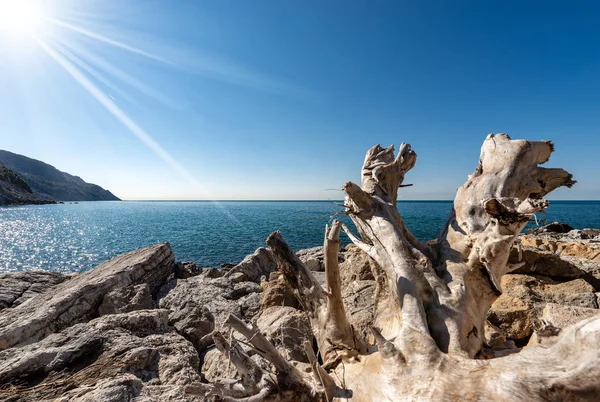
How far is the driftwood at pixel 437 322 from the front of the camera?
7.86 feet

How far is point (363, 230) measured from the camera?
534cm

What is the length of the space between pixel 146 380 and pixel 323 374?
2.84m

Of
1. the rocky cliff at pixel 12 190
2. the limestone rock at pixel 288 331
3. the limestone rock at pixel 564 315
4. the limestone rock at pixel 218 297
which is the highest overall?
the rocky cliff at pixel 12 190

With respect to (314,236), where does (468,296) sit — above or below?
above

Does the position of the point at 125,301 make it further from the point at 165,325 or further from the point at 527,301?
the point at 527,301

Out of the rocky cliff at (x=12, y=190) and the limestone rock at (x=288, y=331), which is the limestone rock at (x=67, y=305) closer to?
the limestone rock at (x=288, y=331)

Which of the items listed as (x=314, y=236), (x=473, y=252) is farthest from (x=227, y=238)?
(x=473, y=252)

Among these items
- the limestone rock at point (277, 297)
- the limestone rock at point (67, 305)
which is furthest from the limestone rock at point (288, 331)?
the limestone rock at point (67, 305)

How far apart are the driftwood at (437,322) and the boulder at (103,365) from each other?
4.99ft

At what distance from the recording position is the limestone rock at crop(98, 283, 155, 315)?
6916 mm

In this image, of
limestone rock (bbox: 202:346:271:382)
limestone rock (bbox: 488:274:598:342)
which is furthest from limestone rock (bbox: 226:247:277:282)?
limestone rock (bbox: 488:274:598:342)

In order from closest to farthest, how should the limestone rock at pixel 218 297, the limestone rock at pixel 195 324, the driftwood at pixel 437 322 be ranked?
the driftwood at pixel 437 322, the limestone rock at pixel 195 324, the limestone rock at pixel 218 297

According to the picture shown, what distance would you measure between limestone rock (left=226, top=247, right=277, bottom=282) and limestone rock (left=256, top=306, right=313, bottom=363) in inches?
307

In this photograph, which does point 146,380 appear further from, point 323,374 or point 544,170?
point 544,170
